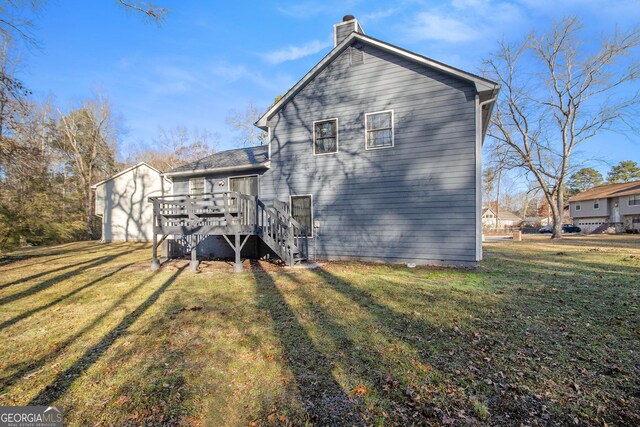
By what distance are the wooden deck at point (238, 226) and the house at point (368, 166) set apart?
6 cm

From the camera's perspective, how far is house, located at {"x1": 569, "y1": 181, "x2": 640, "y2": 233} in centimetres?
3164

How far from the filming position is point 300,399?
269cm

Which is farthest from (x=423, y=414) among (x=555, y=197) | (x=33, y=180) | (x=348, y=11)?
(x=555, y=197)

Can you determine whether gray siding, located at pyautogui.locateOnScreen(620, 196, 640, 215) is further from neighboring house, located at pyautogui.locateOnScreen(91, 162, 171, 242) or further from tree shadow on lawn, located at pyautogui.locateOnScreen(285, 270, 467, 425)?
neighboring house, located at pyautogui.locateOnScreen(91, 162, 171, 242)

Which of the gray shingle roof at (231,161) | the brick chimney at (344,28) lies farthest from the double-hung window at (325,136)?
the brick chimney at (344,28)

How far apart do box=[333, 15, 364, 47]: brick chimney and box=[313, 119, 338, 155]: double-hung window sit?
2.89 metres

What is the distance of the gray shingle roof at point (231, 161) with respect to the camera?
11.7m

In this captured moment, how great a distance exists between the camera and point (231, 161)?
12578 millimetres

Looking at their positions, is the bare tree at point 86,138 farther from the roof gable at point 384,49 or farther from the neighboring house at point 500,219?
the neighboring house at point 500,219

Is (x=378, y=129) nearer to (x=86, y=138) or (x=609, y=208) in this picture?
(x=86, y=138)

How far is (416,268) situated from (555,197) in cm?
2247

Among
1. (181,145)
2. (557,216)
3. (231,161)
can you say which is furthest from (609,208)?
(181,145)

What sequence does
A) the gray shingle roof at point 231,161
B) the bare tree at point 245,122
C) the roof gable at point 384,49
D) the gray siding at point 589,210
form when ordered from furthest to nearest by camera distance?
the gray siding at point 589,210 < the bare tree at point 245,122 < the gray shingle roof at point 231,161 < the roof gable at point 384,49

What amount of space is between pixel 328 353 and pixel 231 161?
10.5 metres
